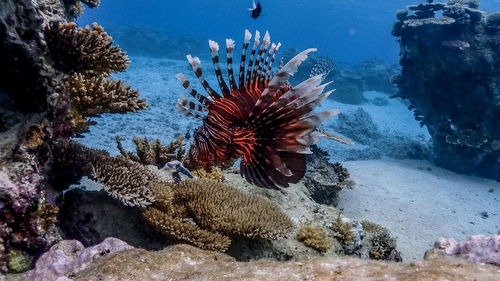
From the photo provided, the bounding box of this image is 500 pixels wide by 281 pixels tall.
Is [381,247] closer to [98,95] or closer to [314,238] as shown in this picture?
[314,238]

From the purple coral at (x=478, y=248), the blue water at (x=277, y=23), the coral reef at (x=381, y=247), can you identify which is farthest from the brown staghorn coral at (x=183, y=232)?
the blue water at (x=277, y=23)

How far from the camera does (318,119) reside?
2.29 meters

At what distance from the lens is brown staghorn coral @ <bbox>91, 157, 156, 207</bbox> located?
10.5 ft

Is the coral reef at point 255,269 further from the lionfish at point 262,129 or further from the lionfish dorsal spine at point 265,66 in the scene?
the lionfish dorsal spine at point 265,66

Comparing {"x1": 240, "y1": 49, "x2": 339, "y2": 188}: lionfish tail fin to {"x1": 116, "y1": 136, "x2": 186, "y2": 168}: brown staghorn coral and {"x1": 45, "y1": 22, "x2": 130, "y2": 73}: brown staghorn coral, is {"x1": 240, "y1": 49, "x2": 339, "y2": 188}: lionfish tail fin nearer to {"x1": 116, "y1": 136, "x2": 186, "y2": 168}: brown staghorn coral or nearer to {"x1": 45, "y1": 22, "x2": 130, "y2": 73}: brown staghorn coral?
{"x1": 45, "y1": 22, "x2": 130, "y2": 73}: brown staghorn coral

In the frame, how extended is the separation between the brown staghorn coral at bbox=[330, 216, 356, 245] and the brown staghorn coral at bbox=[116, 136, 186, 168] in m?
2.77

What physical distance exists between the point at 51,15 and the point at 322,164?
605 centimetres

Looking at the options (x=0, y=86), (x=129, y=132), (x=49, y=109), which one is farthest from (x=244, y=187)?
(x=129, y=132)

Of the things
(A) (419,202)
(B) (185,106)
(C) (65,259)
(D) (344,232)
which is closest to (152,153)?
(C) (65,259)

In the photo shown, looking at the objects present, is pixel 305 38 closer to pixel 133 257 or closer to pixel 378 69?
pixel 378 69

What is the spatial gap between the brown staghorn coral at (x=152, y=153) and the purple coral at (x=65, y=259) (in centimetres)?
222

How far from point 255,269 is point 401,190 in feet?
26.0

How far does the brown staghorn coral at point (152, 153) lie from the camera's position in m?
4.84

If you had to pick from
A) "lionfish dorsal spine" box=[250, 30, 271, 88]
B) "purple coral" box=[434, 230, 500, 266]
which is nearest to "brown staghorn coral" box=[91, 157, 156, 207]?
"lionfish dorsal spine" box=[250, 30, 271, 88]
